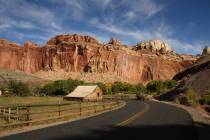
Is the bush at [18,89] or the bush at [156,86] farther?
the bush at [156,86]

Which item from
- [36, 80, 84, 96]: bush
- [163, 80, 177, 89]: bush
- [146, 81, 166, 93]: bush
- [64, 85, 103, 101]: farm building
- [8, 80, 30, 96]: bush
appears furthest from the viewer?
[146, 81, 166, 93]: bush

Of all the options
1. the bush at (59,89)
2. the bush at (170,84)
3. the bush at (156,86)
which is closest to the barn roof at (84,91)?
the bush at (59,89)

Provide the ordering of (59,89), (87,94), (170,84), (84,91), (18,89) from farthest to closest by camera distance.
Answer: (170,84)
(59,89)
(18,89)
(84,91)
(87,94)

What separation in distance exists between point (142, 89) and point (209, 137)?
131700 millimetres

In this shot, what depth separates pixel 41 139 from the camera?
531 inches

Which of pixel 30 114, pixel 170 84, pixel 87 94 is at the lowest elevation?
pixel 30 114

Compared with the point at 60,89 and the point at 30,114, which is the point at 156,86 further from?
the point at 30,114

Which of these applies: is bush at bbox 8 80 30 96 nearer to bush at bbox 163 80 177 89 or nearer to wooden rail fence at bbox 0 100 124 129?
bush at bbox 163 80 177 89

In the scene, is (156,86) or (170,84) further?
(156,86)

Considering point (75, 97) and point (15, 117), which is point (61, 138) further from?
point (75, 97)

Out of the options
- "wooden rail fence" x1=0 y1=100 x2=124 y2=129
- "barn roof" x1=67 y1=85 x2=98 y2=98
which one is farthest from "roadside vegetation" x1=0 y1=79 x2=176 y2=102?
"wooden rail fence" x1=0 y1=100 x2=124 y2=129

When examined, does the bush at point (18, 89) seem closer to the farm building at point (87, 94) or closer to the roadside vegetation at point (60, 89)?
the roadside vegetation at point (60, 89)

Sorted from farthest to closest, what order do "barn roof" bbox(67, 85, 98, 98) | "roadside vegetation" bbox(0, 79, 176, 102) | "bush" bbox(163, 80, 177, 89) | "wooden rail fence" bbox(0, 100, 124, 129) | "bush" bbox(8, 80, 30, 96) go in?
"bush" bbox(163, 80, 177, 89)
"roadside vegetation" bbox(0, 79, 176, 102)
"bush" bbox(8, 80, 30, 96)
"barn roof" bbox(67, 85, 98, 98)
"wooden rail fence" bbox(0, 100, 124, 129)

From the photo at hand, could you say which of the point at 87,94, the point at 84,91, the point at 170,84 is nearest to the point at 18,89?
the point at 84,91
